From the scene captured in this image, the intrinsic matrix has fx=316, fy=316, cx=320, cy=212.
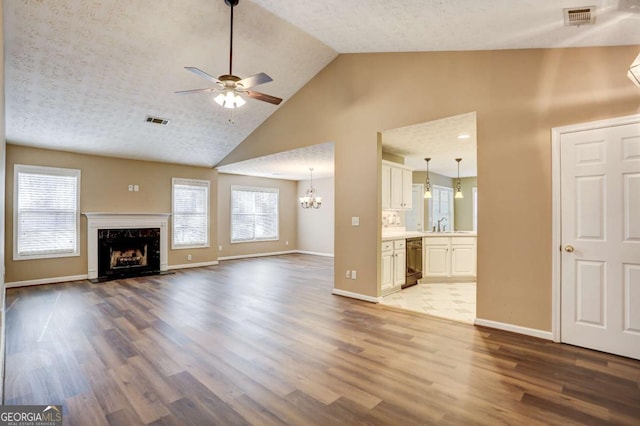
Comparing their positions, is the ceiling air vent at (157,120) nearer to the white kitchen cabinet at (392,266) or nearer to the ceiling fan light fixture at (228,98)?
the ceiling fan light fixture at (228,98)

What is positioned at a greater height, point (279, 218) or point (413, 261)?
point (279, 218)

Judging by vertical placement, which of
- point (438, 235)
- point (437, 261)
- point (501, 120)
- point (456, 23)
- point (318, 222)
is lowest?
point (437, 261)

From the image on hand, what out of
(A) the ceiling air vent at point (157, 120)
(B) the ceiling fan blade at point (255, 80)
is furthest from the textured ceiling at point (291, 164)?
(B) the ceiling fan blade at point (255, 80)

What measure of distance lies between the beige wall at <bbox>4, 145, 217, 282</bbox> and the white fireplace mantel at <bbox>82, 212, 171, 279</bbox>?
0.13 m

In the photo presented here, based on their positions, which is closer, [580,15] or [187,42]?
[580,15]

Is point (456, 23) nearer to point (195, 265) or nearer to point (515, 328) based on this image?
point (515, 328)

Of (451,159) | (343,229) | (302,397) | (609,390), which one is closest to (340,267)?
(343,229)

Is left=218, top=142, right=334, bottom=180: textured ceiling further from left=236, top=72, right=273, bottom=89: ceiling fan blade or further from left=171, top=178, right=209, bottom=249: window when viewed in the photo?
left=236, top=72, right=273, bottom=89: ceiling fan blade

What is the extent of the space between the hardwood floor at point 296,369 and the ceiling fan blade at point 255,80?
2.72m

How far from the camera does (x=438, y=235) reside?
6.16m

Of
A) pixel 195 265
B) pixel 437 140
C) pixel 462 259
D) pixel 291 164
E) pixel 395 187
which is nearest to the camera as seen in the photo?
pixel 437 140

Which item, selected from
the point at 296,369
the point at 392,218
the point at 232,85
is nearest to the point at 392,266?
the point at 392,218

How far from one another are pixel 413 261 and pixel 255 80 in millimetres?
4230

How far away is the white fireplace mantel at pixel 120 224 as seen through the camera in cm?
665
